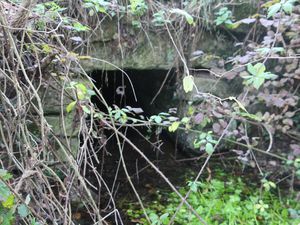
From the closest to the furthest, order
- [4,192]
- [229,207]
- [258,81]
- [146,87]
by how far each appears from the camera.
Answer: [4,192]
[258,81]
[229,207]
[146,87]

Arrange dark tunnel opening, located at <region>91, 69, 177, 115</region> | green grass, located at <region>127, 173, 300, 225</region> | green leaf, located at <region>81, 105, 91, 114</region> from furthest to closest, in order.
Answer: dark tunnel opening, located at <region>91, 69, 177, 115</region>
green grass, located at <region>127, 173, 300, 225</region>
green leaf, located at <region>81, 105, 91, 114</region>

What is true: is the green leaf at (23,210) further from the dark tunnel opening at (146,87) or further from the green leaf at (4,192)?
the dark tunnel opening at (146,87)

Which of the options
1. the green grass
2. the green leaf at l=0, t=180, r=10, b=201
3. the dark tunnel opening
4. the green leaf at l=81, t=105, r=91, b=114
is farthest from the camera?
the dark tunnel opening

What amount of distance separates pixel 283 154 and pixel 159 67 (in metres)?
1.18

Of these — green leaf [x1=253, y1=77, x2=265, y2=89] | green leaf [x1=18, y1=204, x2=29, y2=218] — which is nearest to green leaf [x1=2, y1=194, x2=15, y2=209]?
green leaf [x1=18, y1=204, x2=29, y2=218]

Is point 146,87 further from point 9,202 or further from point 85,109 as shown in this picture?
point 9,202

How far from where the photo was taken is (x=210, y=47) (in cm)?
342

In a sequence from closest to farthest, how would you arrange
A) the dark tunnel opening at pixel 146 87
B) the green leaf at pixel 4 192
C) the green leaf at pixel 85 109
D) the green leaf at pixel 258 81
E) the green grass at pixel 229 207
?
the green leaf at pixel 4 192 < the green leaf at pixel 85 109 < the green leaf at pixel 258 81 < the green grass at pixel 229 207 < the dark tunnel opening at pixel 146 87

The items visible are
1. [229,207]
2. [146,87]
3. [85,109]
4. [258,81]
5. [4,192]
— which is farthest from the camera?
[146,87]

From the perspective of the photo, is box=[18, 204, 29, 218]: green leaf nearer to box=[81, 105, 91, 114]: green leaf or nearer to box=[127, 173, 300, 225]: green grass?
box=[81, 105, 91, 114]: green leaf

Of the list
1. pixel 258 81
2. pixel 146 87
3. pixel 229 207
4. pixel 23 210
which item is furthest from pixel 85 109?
pixel 146 87

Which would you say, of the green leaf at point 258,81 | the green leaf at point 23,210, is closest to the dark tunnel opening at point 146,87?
the green leaf at point 258,81

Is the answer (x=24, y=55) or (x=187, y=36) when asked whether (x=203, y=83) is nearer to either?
(x=187, y=36)

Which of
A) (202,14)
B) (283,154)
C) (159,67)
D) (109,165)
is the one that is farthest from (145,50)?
(283,154)
